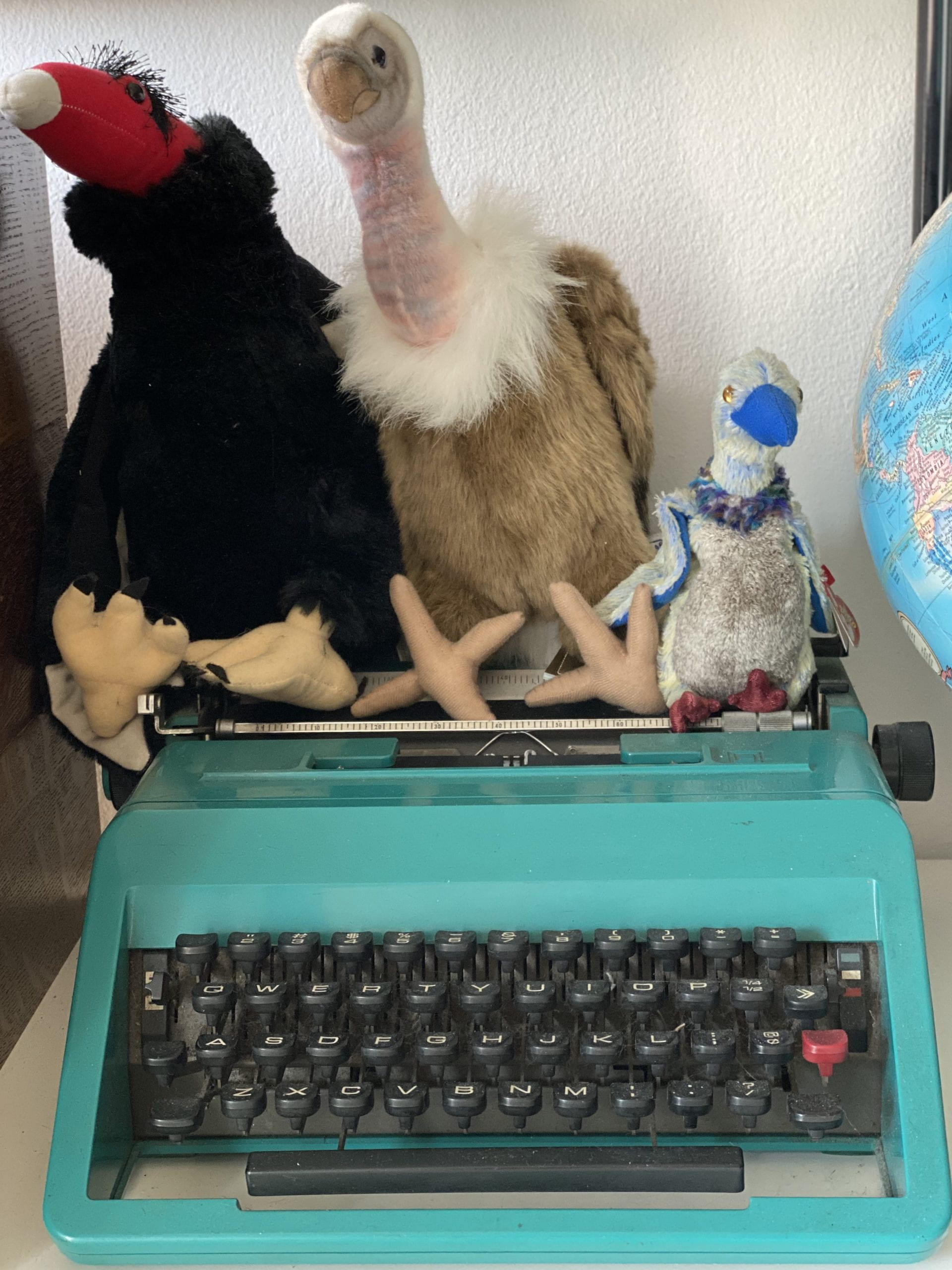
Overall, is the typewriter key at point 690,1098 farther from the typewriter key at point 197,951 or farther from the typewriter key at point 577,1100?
the typewriter key at point 197,951

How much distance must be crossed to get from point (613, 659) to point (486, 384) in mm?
254

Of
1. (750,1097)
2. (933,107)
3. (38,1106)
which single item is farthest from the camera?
(933,107)

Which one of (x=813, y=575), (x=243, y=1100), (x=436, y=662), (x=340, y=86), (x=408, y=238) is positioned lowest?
(x=243, y=1100)

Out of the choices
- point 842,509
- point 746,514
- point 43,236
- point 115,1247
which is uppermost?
point 43,236

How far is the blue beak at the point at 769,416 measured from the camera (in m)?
0.93

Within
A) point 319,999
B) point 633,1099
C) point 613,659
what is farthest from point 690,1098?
point 613,659

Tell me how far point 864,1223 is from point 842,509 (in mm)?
772

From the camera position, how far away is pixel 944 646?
869 mm

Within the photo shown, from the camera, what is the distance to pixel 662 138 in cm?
122

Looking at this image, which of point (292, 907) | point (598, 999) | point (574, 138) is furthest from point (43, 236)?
point (598, 999)

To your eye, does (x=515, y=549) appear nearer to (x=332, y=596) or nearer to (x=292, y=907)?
(x=332, y=596)

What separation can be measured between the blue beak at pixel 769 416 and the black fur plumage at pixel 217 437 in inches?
12.9

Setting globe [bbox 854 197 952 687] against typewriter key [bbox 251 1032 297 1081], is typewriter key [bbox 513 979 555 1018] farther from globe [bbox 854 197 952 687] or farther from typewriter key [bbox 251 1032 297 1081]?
globe [bbox 854 197 952 687]

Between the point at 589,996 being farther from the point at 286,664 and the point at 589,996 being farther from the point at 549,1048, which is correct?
the point at 286,664
